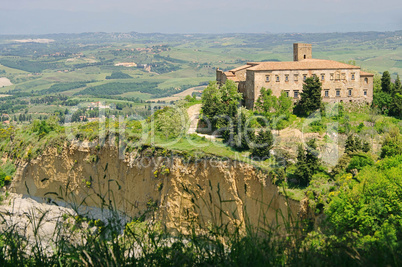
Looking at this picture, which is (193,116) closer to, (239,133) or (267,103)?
(267,103)

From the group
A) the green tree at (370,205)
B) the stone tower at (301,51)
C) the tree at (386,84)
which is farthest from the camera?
the stone tower at (301,51)

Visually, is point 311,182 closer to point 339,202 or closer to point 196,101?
point 339,202

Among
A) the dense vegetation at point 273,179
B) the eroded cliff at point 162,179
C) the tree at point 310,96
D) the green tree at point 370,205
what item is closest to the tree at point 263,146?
the dense vegetation at point 273,179

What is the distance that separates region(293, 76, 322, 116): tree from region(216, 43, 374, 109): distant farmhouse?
4.43 feet

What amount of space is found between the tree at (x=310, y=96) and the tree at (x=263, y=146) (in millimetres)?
6331

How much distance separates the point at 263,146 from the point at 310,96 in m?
7.70

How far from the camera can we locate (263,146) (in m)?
→ 24.9

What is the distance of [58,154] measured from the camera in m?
33.2

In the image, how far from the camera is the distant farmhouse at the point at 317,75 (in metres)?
32.0

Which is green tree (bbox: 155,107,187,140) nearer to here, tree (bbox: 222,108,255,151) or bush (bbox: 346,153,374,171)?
tree (bbox: 222,108,255,151)

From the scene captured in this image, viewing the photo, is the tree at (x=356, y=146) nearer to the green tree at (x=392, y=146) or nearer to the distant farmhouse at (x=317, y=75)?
the green tree at (x=392, y=146)

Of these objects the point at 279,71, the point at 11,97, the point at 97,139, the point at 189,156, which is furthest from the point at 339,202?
the point at 11,97

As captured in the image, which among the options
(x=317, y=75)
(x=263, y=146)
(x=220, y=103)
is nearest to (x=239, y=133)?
(x=263, y=146)

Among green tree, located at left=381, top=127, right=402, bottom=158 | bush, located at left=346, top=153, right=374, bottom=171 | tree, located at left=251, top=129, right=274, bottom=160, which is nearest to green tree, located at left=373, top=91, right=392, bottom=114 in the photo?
green tree, located at left=381, top=127, right=402, bottom=158
